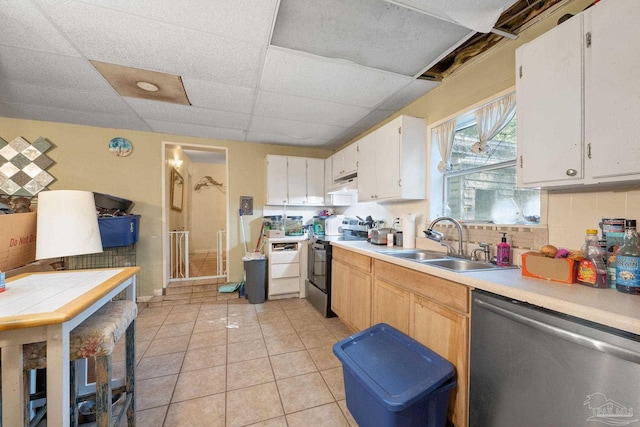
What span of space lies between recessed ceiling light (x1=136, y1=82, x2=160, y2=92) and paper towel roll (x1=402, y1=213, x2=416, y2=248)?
2.76m

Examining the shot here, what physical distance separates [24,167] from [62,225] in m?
3.06

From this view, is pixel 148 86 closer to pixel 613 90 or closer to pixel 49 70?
pixel 49 70

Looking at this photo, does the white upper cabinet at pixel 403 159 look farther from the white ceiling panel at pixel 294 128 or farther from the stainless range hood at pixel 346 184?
the white ceiling panel at pixel 294 128

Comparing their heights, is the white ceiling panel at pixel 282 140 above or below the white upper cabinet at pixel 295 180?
above

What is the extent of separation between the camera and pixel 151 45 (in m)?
1.70

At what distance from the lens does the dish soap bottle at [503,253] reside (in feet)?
5.23

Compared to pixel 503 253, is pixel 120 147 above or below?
above

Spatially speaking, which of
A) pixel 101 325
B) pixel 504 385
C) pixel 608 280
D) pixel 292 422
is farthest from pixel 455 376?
pixel 101 325

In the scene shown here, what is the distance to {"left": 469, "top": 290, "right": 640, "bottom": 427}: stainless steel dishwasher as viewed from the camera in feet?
2.47

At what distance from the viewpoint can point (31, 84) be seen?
88.0 inches

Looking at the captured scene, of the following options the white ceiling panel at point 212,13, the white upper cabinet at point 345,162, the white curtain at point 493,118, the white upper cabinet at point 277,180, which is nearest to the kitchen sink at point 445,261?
the white curtain at point 493,118

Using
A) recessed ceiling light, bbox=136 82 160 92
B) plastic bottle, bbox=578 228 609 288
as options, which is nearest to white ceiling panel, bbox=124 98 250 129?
recessed ceiling light, bbox=136 82 160 92

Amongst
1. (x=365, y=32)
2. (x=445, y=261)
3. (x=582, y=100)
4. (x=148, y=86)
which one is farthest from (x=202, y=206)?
(x=582, y=100)

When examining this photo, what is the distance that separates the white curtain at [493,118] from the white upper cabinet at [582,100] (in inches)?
14.3
